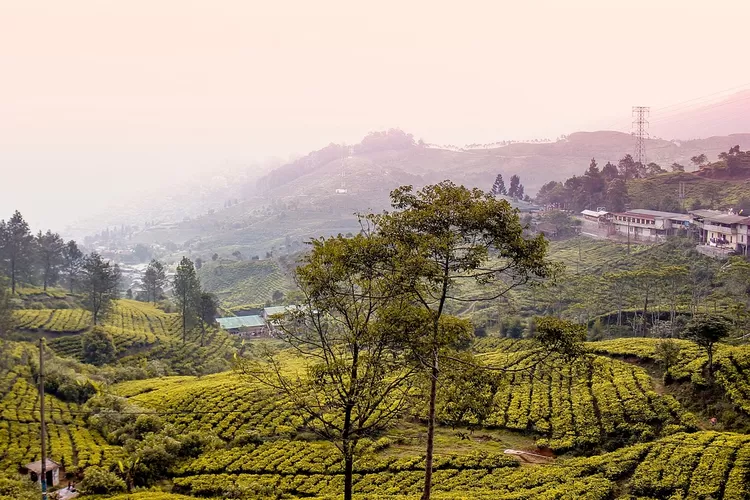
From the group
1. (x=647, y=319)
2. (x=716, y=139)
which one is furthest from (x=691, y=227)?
(x=716, y=139)

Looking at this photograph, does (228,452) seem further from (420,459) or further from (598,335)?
(598,335)

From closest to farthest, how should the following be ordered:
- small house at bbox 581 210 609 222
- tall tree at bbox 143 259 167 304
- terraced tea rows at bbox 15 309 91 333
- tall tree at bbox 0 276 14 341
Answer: tall tree at bbox 0 276 14 341 → terraced tea rows at bbox 15 309 91 333 → tall tree at bbox 143 259 167 304 → small house at bbox 581 210 609 222

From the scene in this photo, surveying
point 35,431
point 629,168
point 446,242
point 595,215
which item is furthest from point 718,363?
point 629,168

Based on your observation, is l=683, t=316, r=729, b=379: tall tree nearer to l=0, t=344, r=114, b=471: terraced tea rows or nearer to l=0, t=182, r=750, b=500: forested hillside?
l=0, t=182, r=750, b=500: forested hillside

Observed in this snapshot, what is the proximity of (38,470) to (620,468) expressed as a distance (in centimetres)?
2136

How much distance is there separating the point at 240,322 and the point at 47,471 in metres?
49.2

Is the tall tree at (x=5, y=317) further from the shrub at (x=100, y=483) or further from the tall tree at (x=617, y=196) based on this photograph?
the tall tree at (x=617, y=196)

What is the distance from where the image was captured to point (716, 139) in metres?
168

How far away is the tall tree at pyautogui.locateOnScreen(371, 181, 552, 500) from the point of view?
44.8ft

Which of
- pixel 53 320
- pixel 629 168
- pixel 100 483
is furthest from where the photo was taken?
pixel 629 168

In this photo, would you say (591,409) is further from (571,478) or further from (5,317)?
(5,317)

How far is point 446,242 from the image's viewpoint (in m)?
13.6

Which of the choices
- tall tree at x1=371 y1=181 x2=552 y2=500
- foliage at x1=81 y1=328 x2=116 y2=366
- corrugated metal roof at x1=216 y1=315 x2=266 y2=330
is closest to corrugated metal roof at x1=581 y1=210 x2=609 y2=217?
corrugated metal roof at x1=216 y1=315 x2=266 y2=330

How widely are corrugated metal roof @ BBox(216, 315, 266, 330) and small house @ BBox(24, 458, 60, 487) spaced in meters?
46.0
